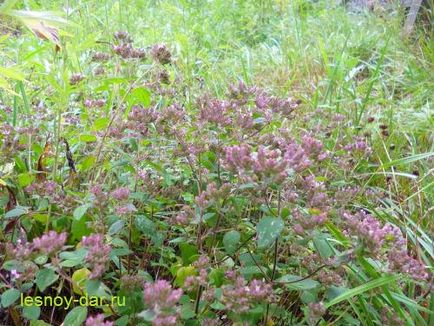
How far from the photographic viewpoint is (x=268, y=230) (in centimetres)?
85

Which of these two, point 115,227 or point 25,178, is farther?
point 25,178

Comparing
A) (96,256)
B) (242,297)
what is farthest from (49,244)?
(242,297)

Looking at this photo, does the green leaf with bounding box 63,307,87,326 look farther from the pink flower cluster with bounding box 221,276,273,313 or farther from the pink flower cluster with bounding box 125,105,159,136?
the pink flower cluster with bounding box 125,105,159,136

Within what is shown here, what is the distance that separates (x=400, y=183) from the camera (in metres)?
1.84

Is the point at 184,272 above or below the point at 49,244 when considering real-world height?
below

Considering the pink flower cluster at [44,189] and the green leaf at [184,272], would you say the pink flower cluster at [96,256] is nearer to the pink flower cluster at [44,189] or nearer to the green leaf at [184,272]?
the green leaf at [184,272]

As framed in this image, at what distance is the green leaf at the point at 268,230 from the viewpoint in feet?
2.76

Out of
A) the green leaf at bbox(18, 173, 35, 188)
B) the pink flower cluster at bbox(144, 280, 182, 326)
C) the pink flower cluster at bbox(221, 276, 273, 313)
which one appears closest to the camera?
the pink flower cluster at bbox(144, 280, 182, 326)

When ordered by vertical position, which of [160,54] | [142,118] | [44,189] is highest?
[160,54]

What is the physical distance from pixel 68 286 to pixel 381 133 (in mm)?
1401

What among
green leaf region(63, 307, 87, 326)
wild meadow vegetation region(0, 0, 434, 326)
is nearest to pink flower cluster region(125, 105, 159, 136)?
wild meadow vegetation region(0, 0, 434, 326)

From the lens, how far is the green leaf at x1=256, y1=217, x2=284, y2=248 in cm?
84

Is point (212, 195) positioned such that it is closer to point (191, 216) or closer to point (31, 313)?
point (191, 216)

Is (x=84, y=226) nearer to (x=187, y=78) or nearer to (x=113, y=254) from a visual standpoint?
(x=113, y=254)
